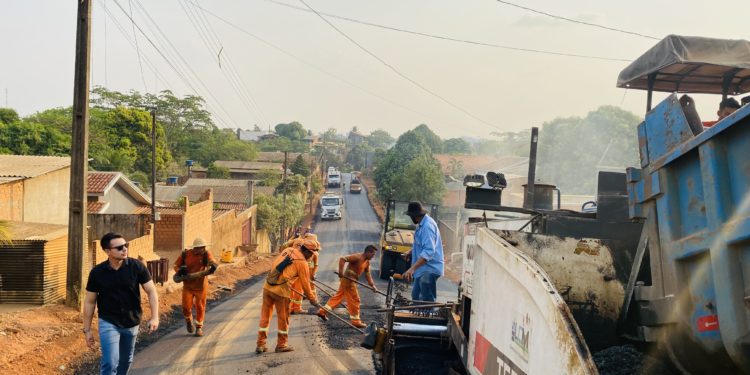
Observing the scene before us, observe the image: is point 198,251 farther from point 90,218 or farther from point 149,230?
point 90,218

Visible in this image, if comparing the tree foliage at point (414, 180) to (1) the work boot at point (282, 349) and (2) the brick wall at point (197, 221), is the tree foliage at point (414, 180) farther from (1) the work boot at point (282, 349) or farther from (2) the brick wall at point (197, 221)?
(1) the work boot at point (282, 349)

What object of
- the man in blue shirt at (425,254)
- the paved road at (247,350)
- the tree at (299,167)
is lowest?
the paved road at (247,350)

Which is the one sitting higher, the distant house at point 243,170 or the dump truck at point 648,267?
the distant house at point 243,170

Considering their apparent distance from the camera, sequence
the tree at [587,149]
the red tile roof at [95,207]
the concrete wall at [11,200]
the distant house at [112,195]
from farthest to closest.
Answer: the tree at [587,149] → the distant house at [112,195] → the red tile roof at [95,207] → the concrete wall at [11,200]

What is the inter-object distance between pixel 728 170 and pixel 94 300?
16.3ft

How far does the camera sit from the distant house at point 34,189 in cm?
1858

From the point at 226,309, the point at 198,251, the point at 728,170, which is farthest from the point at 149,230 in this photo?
the point at 728,170

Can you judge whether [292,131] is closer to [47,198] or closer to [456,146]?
[456,146]

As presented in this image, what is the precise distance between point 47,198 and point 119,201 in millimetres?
5491

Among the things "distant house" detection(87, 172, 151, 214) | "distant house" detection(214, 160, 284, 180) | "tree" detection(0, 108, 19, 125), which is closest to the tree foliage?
"distant house" detection(214, 160, 284, 180)

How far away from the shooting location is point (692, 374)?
3520 mm

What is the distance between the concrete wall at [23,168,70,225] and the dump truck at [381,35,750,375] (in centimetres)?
1754

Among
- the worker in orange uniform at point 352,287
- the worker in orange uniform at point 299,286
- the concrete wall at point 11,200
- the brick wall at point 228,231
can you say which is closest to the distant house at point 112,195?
the brick wall at point 228,231

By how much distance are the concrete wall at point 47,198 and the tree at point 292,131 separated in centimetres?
11873
